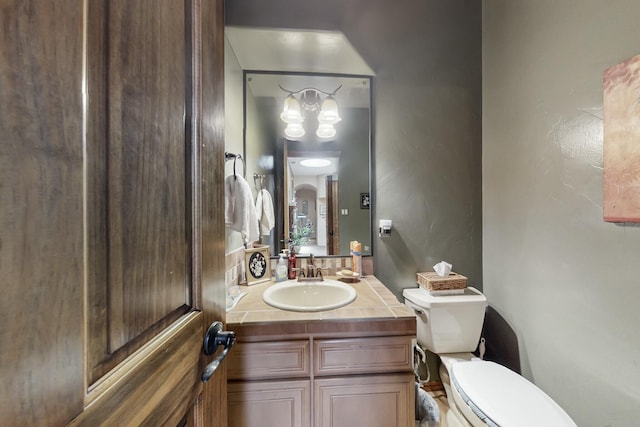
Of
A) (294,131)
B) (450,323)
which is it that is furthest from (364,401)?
(294,131)

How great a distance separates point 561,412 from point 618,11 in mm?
1562

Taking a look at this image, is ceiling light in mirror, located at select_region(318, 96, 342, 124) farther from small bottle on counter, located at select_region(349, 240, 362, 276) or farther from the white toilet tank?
the white toilet tank

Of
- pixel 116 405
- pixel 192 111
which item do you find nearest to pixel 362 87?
pixel 192 111

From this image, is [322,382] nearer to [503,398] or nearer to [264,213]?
[503,398]

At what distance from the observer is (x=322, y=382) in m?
0.96

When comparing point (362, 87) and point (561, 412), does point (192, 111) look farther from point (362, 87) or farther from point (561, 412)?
point (561, 412)

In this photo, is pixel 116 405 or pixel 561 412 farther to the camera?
pixel 561 412

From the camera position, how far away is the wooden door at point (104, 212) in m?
0.21

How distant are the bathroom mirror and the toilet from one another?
523mm

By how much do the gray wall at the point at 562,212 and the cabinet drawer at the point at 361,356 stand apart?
78cm

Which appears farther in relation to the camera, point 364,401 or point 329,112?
point 329,112

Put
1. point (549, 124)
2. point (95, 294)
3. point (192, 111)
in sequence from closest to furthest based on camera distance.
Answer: point (95, 294) < point (192, 111) < point (549, 124)

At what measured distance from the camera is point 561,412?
2.95 ft

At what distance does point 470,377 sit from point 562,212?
2.91ft
